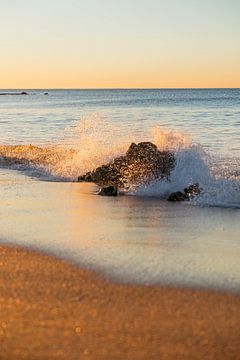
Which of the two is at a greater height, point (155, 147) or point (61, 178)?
point (155, 147)

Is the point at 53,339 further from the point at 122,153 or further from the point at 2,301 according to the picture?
the point at 122,153

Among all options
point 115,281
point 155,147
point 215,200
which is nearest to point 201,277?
point 115,281

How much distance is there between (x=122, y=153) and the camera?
17.5m

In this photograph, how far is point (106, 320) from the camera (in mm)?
5758

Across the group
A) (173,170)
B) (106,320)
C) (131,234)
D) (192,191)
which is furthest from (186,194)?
(106,320)

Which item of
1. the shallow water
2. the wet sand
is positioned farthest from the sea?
the wet sand

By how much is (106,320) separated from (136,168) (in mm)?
9290

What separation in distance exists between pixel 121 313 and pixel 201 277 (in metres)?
1.41

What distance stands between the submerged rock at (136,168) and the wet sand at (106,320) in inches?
290

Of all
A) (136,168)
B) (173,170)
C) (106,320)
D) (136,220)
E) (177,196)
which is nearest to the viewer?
(106,320)

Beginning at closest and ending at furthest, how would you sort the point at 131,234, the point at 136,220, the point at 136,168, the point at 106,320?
the point at 106,320 < the point at 131,234 < the point at 136,220 < the point at 136,168

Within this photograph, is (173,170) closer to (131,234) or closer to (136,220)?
(136,220)

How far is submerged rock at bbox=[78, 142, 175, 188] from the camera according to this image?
14531mm

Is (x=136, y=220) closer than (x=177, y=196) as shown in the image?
Yes
